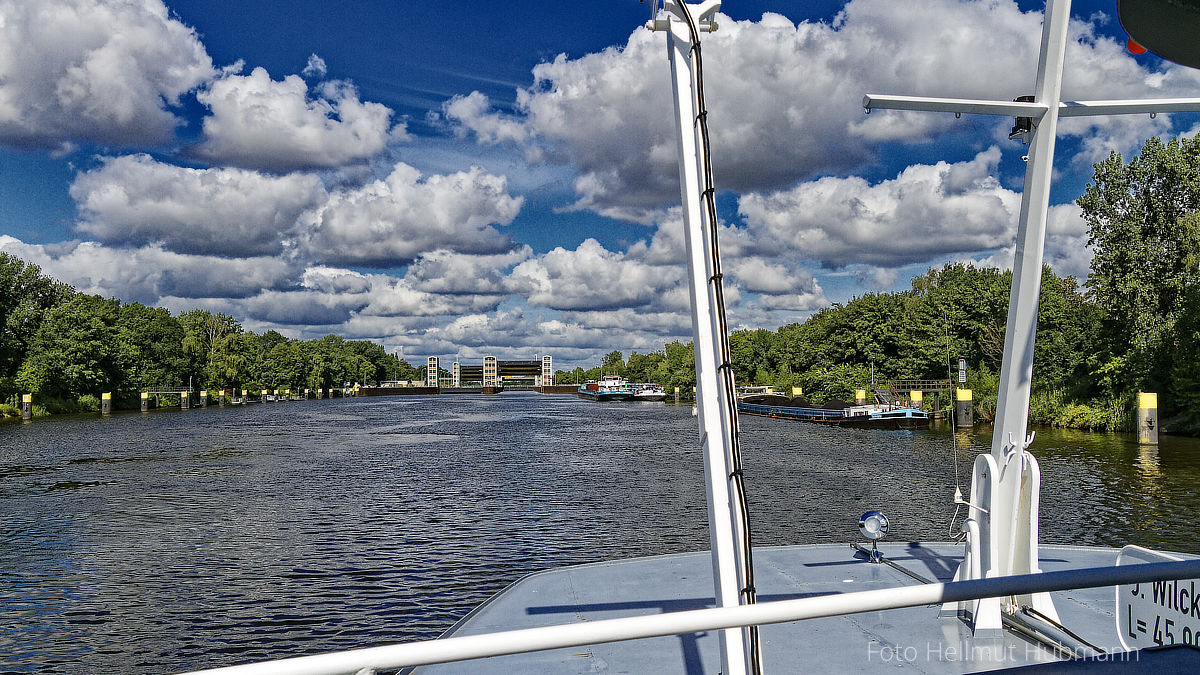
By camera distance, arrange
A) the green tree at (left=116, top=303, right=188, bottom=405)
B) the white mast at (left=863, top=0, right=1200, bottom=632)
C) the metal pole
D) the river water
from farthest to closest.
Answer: the green tree at (left=116, top=303, right=188, bottom=405), the river water, the white mast at (left=863, top=0, right=1200, bottom=632), the metal pole

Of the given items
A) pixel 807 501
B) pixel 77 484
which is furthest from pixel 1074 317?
pixel 77 484

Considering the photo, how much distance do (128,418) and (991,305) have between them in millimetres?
89448

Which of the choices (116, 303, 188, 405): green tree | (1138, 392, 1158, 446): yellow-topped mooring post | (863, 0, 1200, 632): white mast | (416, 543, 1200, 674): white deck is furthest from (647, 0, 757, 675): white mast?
(116, 303, 188, 405): green tree

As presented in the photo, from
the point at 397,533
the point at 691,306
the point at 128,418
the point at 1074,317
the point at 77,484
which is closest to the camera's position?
the point at 691,306

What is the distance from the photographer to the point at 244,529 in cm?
2391

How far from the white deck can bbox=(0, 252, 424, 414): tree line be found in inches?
3933

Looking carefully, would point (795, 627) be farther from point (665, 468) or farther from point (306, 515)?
point (665, 468)

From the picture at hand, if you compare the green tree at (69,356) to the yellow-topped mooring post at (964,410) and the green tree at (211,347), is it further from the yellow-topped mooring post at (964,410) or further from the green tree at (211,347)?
the yellow-topped mooring post at (964,410)

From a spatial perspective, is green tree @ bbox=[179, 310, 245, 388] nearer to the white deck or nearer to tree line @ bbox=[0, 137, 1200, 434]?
tree line @ bbox=[0, 137, 1200, 434]

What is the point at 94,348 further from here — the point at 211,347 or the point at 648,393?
the point at 648,393

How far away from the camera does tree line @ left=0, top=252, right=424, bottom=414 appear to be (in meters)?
91.2

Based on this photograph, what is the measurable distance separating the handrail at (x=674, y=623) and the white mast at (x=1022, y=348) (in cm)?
388

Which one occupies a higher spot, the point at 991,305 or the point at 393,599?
the point at 991,305

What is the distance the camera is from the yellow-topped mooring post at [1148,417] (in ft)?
143
